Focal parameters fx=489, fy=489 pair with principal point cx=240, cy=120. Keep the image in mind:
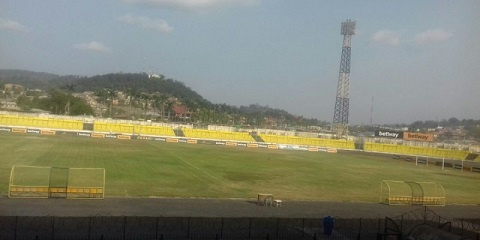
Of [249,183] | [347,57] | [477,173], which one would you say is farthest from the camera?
[347,57]

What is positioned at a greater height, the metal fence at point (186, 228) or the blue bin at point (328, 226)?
the blue bin at point (328, 226)

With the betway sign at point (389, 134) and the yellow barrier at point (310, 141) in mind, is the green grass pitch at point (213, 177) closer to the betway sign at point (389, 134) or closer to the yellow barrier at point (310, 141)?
the yellow barrier at point (310, 141)

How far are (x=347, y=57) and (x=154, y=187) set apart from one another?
61.8m

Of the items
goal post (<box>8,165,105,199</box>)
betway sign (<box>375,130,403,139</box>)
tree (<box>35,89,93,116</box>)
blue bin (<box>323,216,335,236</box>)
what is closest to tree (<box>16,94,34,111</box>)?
tree (<box>35,89,93,116</box>)

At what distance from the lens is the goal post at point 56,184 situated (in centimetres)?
2145

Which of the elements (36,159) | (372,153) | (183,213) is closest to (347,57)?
(372,153)

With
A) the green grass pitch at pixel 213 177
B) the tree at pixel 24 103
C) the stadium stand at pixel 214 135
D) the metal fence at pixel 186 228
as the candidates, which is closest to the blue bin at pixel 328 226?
the metal fence at pixel 186 228

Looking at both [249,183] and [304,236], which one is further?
[249,183]

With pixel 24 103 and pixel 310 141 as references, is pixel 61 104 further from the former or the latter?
pixel 310 141

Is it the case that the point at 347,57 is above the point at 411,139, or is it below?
above

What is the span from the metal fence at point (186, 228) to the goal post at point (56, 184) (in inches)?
229

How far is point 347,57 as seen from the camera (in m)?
82.2

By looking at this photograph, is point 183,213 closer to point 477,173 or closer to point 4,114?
point 477,173

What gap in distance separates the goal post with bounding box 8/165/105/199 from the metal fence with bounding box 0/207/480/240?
5.82 m
